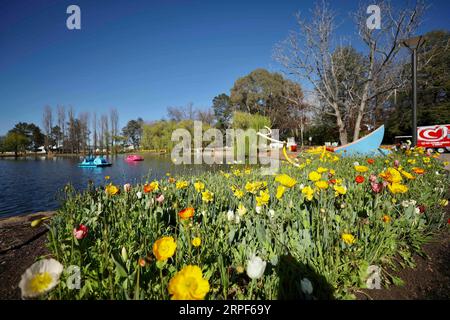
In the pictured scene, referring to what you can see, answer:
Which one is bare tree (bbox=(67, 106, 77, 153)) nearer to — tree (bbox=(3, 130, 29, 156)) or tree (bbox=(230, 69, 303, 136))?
tree (bbox=(3, 130, 29, 156))

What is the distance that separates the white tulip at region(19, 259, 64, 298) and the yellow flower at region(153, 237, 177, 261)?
13.0 inches

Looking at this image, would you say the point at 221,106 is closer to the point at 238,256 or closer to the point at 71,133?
the point at 71,133

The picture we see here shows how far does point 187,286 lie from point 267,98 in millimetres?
36537

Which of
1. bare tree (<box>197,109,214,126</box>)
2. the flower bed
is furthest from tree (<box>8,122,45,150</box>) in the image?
the flower bed

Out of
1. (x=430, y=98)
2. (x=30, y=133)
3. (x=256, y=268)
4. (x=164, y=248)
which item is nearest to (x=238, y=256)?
(x=256, y=268)

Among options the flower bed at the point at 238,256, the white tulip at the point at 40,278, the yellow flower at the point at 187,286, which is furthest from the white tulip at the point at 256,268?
the white tulip at the point at 40,278

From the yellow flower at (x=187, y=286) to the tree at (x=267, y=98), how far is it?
33738mm

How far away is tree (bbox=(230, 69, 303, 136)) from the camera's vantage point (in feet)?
112

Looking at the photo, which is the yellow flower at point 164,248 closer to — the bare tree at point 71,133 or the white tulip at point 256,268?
the white tulip at point 256,268

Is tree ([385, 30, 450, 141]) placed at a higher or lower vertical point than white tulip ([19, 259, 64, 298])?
higher

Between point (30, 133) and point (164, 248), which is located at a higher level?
point (30, 133)

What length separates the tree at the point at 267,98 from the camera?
3422 cm

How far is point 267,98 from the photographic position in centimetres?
3500

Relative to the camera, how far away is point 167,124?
1428 inches
